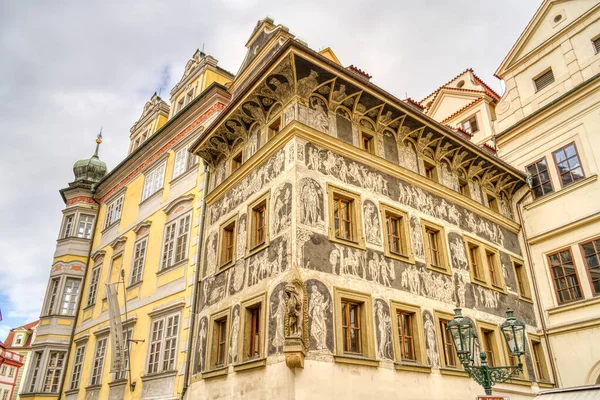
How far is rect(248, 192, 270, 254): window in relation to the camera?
35.7ft

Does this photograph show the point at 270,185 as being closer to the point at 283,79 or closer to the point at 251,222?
the point at 251,222

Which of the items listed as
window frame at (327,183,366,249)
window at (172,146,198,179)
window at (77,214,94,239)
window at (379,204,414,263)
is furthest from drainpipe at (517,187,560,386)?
window at (77,214,94,239)

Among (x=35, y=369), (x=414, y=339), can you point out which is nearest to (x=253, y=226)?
(x=414, y=339)

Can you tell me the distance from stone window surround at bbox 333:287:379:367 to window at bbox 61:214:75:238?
15321 millimetres

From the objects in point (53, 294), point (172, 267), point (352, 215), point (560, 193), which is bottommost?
point (172, 267)

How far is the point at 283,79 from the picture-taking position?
37.4 feet

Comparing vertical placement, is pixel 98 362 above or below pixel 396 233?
below

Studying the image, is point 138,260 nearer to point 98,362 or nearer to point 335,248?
point 98,362

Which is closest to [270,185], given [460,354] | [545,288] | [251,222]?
[251,222]

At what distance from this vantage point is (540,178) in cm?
1633

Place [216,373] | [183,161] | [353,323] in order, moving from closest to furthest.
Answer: [353,323]
[216,373]
[183,161]

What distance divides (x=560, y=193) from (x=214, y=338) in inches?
474

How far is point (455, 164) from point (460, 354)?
27.9 ft

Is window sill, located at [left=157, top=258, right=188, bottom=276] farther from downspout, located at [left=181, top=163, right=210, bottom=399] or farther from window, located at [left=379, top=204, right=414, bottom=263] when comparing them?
window, located at [left=379, top=204, right=414, bottom=263]
